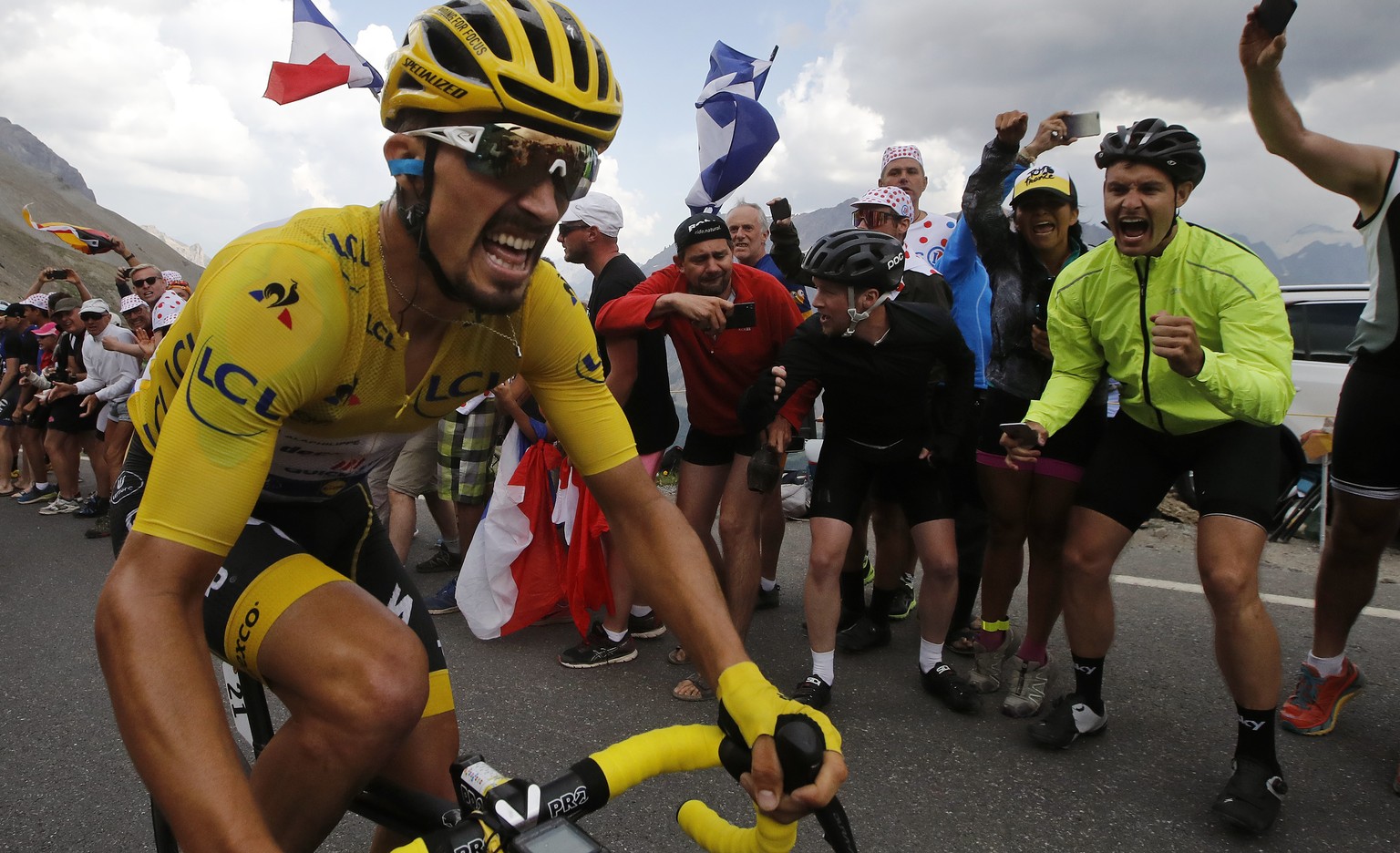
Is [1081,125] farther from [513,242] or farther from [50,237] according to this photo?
[50,237]

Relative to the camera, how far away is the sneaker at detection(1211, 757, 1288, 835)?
8.80ft

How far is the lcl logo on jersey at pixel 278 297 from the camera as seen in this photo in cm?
152

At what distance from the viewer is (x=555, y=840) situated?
1122mm

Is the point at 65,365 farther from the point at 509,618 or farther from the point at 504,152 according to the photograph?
the point at 504,152

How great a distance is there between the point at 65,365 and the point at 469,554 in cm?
638

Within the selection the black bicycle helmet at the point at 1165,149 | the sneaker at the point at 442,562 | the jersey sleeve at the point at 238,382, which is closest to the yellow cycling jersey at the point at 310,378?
the jersey sleeve at the point at 238,382

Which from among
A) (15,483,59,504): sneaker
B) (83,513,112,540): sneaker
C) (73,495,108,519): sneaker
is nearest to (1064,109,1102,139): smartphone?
(83,513,112,540): sneaker

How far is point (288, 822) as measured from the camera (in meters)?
1.60

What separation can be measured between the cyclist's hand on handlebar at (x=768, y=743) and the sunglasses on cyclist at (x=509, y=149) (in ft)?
3.22

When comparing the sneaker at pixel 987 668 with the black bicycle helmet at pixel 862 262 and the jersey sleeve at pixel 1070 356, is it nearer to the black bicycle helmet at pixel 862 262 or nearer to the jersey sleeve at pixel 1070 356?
the jersey sleeve at pixel 1070 356

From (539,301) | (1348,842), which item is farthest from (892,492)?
(539,301)

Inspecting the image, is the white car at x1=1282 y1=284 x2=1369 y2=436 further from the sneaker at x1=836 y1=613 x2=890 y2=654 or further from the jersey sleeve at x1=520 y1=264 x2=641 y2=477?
the jersey sleeve at x1=520 y1=264 x2=641 y2=477

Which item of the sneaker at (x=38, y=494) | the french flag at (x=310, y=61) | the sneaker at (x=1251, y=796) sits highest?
the french flag at (x=310, y=61)

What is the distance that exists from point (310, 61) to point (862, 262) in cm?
504
